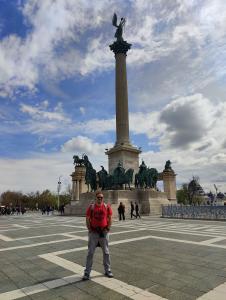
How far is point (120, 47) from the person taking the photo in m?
43.6

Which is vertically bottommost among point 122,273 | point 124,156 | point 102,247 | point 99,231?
point 122,273

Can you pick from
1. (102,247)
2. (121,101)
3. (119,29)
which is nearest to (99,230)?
(102,247)

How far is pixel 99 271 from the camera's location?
6.81 m

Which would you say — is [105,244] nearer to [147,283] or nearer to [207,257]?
[147,283]

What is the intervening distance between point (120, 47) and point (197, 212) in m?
27.6

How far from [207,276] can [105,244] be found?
7.59 feet

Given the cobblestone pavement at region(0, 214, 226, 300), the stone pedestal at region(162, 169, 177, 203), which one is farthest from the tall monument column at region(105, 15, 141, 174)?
the cobblestone pavement at region(0, 214, 226, 300)

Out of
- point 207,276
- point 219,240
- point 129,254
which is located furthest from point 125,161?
point 207,276

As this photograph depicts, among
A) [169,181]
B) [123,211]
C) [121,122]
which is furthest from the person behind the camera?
[169,181]

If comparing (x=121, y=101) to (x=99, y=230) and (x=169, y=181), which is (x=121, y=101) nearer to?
(x=169, y=181)

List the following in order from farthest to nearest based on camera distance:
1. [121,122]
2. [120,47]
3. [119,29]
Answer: [119,29]
[120,47]
[121,122]

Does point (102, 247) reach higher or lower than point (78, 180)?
lower

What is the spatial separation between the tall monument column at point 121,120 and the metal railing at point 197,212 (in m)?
11.1

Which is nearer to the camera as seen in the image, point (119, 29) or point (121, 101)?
point (121, 101)
